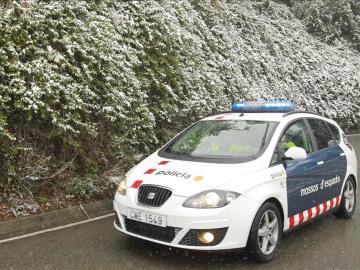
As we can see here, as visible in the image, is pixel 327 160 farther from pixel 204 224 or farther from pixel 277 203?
pixel 204 224

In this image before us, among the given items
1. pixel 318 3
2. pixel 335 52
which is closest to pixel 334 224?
pixel 335 52

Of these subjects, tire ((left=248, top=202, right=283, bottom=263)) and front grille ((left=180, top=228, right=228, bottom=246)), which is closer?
front grille ((left=180, top=228, right=228, bottom=246))

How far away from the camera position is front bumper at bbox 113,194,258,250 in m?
4.69

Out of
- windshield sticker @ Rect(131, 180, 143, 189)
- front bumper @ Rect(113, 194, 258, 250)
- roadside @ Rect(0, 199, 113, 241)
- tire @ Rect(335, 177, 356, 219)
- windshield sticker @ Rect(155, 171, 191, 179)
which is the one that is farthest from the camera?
tire @ Rect(335, 177, 356, 219)

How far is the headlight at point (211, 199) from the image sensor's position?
187 inches

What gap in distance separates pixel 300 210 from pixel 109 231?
2475 mm

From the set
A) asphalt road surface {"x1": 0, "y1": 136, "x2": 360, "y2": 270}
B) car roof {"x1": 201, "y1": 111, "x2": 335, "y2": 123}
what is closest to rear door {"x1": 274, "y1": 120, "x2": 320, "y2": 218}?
car roof {"x1": 201, "y1": 111, "x2": 335, "y2": 123}

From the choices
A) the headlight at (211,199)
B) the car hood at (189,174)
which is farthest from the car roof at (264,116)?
the headlight at (211,199)

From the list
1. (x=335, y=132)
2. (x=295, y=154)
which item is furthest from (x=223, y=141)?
(x=335, y=132)

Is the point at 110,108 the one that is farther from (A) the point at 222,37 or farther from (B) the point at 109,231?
(A) the point at 222,37

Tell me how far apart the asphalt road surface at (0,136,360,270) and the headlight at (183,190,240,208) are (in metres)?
0.69

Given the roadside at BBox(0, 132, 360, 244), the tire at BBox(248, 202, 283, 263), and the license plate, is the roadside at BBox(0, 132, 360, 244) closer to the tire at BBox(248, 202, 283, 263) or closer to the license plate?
the license plate

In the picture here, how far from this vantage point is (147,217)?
4.90 m

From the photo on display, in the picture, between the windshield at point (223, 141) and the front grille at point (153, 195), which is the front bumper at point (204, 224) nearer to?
the front grille at point (153, 195)
